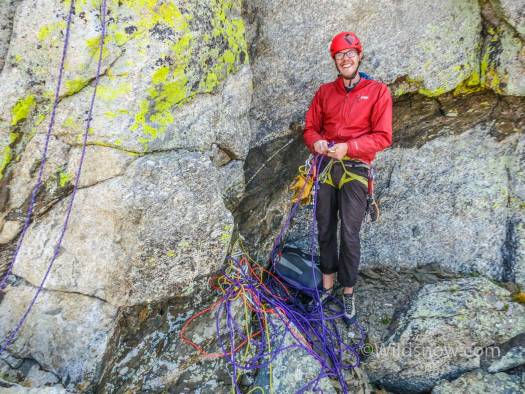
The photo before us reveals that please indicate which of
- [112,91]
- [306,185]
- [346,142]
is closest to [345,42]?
[346,142]

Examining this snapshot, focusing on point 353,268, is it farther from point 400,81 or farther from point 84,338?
point 84,338

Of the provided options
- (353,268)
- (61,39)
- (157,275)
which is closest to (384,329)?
(353,268)

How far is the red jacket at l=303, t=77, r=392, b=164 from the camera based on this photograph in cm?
426

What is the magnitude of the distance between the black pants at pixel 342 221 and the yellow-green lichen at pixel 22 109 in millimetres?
3166

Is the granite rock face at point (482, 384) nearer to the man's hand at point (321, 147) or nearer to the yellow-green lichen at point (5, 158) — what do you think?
the man's hand at point (321, 147)

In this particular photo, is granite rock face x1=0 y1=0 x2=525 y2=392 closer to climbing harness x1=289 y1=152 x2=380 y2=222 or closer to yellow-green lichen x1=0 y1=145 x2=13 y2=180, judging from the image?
yellow-green lichen x1=0 y1=145 x2=13 y2=180

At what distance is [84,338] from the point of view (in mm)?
3900

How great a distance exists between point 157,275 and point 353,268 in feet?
7.66

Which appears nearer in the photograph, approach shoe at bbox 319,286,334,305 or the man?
the man

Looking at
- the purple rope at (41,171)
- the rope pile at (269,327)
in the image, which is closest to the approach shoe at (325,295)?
the rope pile at (269,327)

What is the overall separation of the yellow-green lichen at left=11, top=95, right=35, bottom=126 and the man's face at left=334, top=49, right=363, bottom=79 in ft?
10.3

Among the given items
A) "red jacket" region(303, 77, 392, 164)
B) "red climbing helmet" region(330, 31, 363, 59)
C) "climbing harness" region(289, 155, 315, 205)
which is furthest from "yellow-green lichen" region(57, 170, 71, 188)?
"red climbing helmet" region(330, 31, 363, 59)

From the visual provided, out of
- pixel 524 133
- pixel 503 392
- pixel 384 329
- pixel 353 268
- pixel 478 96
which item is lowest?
pixel 503 392

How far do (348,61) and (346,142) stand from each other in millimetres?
894
